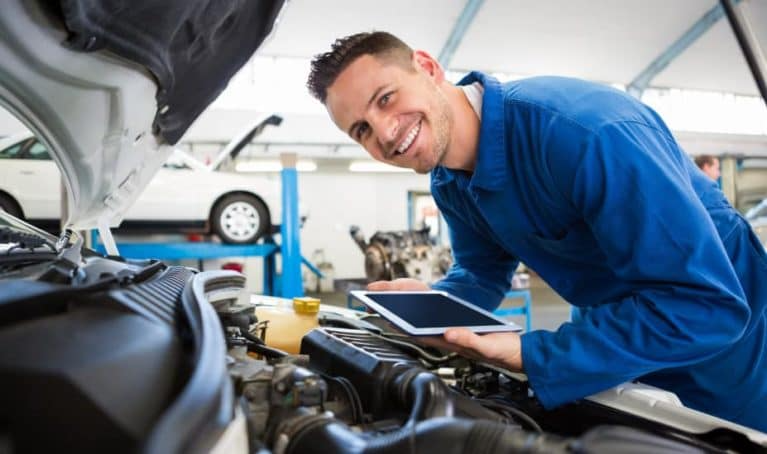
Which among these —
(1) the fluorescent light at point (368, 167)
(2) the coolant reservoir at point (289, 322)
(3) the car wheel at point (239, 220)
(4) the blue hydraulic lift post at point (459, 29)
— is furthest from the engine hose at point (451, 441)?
(1) the fluorescent light at point (368, 167)

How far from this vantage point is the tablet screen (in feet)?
3.26

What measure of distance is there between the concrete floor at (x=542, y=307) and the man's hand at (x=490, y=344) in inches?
131

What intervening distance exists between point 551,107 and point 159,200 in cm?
393

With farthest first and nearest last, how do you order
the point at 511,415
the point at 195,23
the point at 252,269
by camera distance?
the point at 252,269, the point at 195,23, the point at 511,415

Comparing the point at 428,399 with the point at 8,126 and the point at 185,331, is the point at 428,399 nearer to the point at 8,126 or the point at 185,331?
the point at 185,331

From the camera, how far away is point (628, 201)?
34.4 inches

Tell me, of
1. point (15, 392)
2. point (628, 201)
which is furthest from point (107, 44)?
point (628, 201)

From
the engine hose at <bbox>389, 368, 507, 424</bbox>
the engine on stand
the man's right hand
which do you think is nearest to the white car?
the engine on stand

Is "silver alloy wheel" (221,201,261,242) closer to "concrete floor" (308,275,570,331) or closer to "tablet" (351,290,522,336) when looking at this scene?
"concrete floor" (308,275,570,331)

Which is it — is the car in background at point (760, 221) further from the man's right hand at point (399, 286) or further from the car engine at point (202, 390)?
the car engine at point (202, 390)

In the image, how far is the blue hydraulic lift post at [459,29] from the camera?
23.8ft

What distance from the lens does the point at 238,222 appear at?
433 cm

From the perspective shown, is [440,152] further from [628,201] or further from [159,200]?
[159,200]

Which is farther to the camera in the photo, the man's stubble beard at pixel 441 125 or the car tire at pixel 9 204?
the car tire at pixel 9 204
